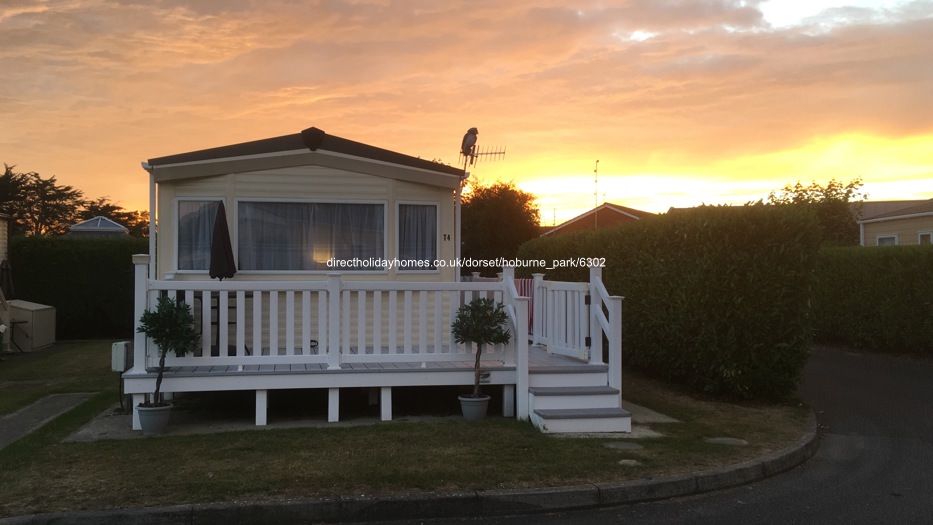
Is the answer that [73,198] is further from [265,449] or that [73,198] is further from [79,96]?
[265,449]

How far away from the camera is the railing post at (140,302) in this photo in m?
7.02

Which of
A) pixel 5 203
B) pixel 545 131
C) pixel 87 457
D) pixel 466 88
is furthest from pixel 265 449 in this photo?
pixel 5 203

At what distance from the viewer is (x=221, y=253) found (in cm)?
864

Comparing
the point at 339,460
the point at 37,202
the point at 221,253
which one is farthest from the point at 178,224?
the point at 37,202

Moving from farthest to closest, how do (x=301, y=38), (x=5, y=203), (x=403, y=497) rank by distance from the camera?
(x=5, y=203) → (x=301, y=38) → (x=403, y=497)

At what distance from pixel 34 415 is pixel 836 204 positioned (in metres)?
35.2

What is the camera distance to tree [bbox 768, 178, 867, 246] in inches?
1318

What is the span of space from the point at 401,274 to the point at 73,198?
146 ft

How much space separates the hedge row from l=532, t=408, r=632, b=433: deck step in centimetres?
663

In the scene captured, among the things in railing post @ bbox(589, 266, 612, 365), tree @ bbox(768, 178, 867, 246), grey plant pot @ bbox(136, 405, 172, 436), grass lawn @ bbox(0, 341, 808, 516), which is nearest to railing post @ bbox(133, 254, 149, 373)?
→ grey plant pot @ bbox(136, 405, 172, 436)

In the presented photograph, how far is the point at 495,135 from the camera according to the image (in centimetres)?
1605

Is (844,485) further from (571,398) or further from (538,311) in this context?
(538,311)

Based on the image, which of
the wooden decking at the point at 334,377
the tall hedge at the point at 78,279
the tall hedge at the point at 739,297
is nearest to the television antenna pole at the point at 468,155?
the wooden decking at the point at 334,377

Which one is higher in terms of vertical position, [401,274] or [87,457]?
[401,274]
